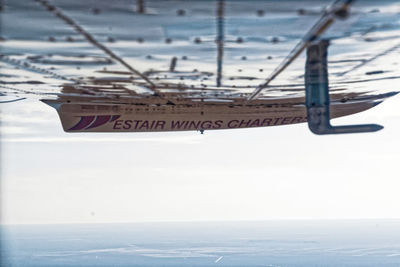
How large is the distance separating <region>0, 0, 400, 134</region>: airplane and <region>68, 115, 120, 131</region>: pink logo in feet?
0.08

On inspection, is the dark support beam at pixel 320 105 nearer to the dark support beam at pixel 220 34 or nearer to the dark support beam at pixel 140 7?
the dark support beam at pixel 220 34

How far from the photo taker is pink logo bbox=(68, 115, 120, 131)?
13.2 metres

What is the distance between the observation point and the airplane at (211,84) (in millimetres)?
7035

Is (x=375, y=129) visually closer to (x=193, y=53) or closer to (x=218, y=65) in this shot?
(x=218, y=65)

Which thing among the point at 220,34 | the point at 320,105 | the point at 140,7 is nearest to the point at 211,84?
the point at 320,105

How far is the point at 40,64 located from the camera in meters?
9.32

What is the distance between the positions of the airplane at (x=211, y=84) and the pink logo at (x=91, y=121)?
2 cm

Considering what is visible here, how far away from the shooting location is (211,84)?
1093 cm

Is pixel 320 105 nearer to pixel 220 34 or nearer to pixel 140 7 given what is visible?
pixel 220 34

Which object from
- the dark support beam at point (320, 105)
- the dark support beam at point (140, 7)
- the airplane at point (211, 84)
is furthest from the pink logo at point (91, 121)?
the dark support beam at point (140, 7)

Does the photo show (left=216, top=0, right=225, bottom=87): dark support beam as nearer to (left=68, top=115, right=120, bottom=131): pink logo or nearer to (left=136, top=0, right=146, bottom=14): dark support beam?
(left=136, top=0, right=146, bottom=14): dark support beam

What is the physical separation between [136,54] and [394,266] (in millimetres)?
204477

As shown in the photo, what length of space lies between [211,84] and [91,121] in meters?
3.84

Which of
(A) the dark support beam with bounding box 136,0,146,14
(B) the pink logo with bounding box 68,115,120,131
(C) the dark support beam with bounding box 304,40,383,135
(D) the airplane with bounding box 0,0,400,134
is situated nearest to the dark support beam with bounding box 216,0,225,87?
(D) the airplane with bounding box 0,0,400,134
